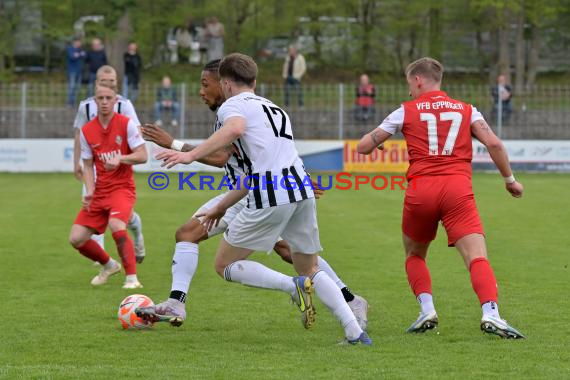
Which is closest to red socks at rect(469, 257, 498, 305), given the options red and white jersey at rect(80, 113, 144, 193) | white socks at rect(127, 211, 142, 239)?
red and white jersey at rect(80, 113, 144, 193)

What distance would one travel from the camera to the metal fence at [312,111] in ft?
90.3

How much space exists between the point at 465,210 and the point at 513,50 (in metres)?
35.3

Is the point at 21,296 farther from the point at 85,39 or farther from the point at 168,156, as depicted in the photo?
the point at 85,39

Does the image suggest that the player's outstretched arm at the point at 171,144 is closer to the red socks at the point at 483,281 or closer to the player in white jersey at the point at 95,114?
the red socks at the point at 483,281

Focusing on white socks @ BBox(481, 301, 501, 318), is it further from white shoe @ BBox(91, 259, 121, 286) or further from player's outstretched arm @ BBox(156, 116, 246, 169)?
white shoe @ BBox(91, 259, 121, 286)

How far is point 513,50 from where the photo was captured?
41438 millimetres

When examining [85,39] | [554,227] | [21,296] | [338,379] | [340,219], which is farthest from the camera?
[85,39]

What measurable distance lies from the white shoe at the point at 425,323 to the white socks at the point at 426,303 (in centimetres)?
4

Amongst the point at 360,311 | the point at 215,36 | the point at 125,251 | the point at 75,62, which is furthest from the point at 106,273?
the point at 215,36

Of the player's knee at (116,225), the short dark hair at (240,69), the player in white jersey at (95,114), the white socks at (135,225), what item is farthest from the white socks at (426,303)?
the white socks at (135,225)

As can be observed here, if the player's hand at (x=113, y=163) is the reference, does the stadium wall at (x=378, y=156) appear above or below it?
below

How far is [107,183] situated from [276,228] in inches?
132

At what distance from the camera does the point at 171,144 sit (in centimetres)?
696

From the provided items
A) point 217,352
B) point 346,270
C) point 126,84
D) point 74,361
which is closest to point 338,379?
point 217,352
